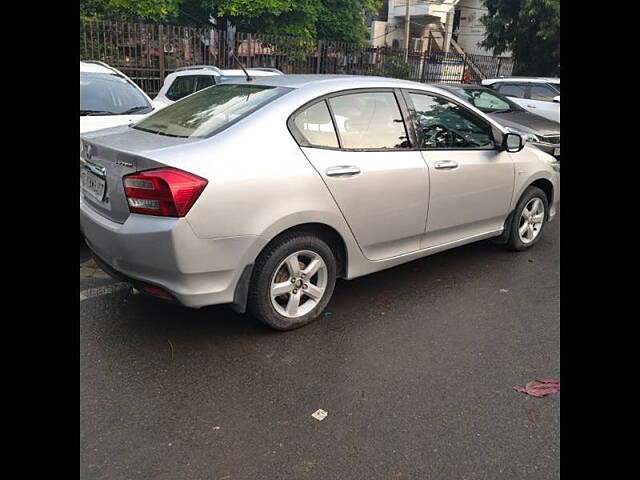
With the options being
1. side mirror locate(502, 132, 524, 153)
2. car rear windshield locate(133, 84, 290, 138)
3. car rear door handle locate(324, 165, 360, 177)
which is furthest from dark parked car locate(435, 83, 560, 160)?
car rear windshield locate(133, 84, 290, 138)

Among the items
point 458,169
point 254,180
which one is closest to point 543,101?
point 458,169

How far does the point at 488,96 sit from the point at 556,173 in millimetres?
5025

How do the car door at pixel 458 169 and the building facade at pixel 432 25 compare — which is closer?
the car door at pixel 458 169

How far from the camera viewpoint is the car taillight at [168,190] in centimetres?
293

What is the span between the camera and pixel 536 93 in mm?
11305

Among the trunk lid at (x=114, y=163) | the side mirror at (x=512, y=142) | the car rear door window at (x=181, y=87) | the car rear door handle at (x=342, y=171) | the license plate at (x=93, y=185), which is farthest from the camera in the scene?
the car rear door window at (x=181, y=87)

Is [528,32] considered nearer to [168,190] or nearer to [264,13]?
[264,13]

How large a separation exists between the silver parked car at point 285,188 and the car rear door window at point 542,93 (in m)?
7.33

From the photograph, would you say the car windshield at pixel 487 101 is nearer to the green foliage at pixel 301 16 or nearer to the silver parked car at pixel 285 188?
the silver parked car at pixel 285 188

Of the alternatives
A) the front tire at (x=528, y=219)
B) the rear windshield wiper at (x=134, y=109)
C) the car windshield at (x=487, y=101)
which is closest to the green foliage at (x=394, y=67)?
the car windshield at (x=487, y=101)

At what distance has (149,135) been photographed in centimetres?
353

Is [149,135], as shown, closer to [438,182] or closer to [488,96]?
[438,182]

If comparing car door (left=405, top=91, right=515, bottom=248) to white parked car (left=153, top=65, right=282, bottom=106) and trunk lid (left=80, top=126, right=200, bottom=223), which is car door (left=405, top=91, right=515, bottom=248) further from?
white parked car (left=153, top=65, right=282, bottom=106)

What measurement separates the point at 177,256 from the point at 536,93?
34.0ft
